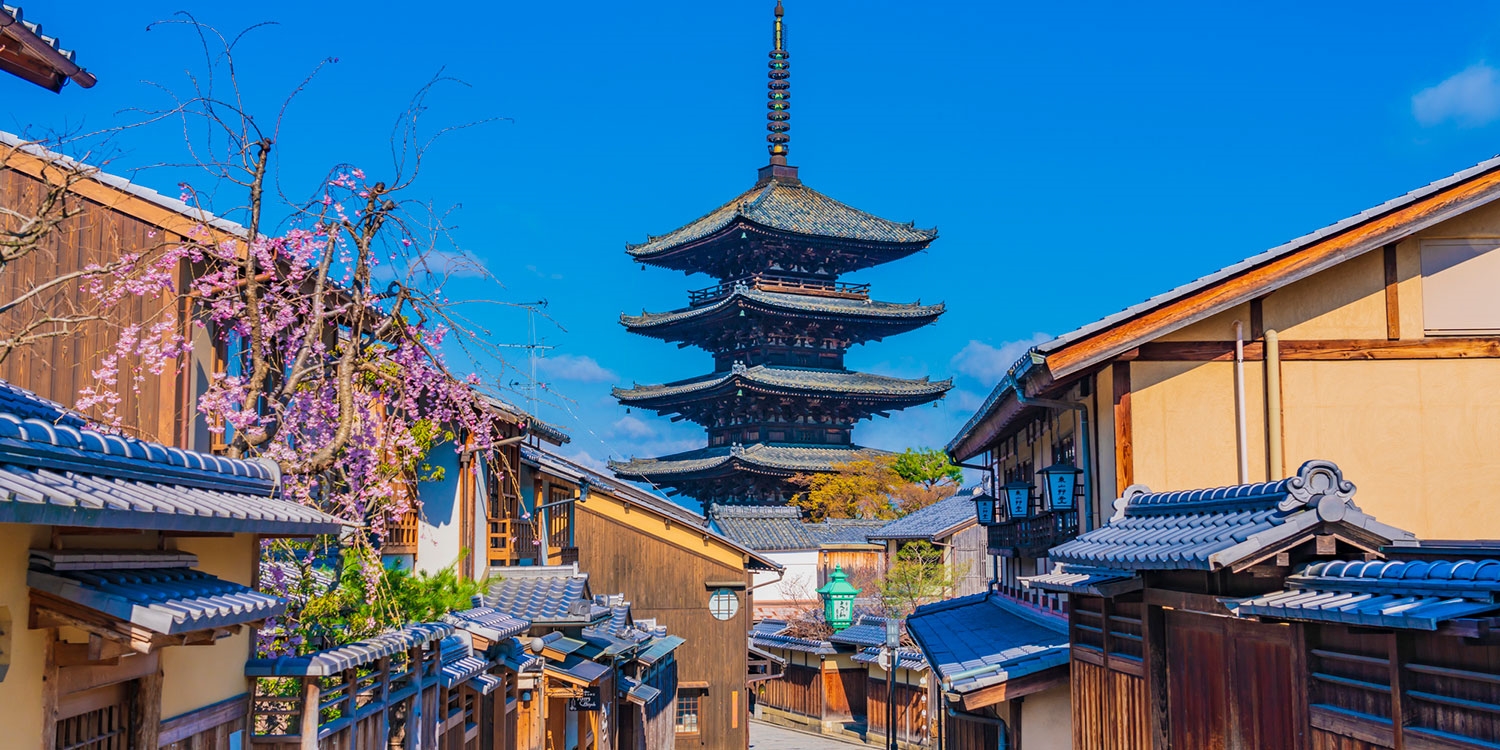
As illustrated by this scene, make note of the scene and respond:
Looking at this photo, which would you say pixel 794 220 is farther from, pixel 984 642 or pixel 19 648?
pixel 19 648

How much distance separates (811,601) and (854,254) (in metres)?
15.2

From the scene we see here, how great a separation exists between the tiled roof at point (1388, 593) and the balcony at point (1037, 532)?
6.38 metres

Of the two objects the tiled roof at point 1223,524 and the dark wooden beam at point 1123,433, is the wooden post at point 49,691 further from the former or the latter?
the dark wooden beam at point 1123,433

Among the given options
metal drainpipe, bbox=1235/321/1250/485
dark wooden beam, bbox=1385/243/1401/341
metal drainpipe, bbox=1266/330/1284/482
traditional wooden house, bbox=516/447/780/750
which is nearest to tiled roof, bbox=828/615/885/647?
traditional wooden house, bbox=516/447/780/750

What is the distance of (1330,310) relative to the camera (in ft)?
38.8

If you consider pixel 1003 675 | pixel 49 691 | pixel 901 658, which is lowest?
pixel 901 658

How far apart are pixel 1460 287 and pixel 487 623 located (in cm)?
972

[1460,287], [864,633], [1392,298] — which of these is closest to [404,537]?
[1392,298]

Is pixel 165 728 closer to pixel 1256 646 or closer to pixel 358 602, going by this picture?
pixel 358 602

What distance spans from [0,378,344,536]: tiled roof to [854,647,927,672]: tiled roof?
27187 millimetres

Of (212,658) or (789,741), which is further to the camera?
(789,741)

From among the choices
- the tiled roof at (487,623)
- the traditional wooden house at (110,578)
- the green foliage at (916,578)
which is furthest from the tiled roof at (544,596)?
the green foliage at (916,578)

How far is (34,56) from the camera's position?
8.95 metres

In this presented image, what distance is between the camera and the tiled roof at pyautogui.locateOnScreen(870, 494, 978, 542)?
139 feet
